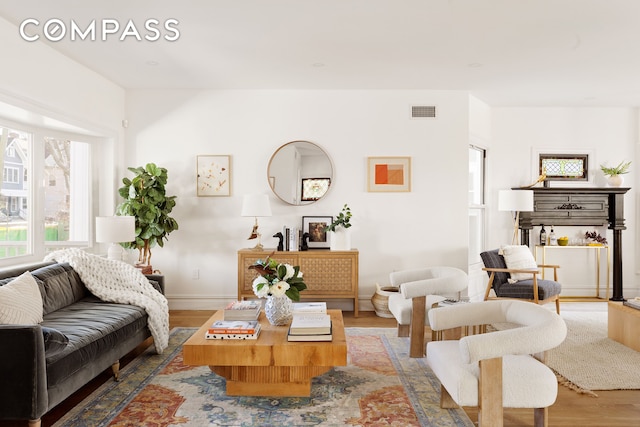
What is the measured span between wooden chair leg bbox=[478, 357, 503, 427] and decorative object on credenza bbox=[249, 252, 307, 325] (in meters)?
1.27

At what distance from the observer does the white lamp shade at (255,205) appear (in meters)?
4.94

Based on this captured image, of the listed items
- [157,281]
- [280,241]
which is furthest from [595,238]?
[157,281]

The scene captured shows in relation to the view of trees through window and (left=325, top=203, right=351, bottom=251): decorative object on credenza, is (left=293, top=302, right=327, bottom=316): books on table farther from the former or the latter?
the view of trees through window

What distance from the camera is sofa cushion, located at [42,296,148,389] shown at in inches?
97.5

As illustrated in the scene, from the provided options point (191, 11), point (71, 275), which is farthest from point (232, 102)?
point (71, 275)

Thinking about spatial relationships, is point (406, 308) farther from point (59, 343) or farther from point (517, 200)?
point (517, 200)

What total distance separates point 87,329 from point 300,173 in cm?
306

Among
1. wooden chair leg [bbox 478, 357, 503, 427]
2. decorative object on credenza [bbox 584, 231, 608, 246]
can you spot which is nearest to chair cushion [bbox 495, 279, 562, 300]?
decorative object on credenza [bbox 584, 231, 608, 246]

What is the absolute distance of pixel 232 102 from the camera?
544 centimetres

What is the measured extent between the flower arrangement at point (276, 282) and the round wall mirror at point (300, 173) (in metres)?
2.35

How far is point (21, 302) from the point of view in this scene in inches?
110

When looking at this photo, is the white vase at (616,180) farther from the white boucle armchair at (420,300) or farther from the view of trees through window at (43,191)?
the view of trees through window at (43,191)

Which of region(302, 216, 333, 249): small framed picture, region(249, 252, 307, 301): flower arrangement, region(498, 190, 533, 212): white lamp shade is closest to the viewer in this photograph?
region(249, 252, 307, 301): flower arrangement

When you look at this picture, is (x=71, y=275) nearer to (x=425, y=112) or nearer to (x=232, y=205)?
(x=232, y=205)
